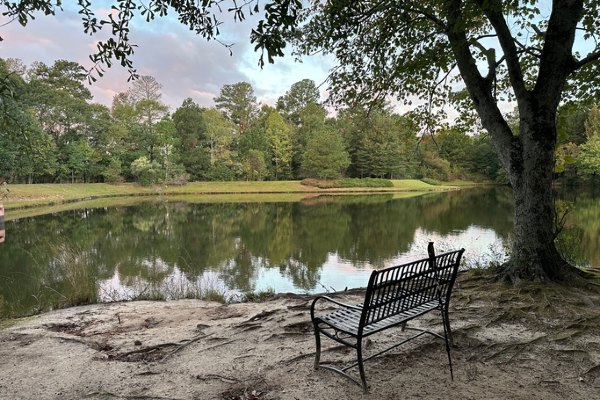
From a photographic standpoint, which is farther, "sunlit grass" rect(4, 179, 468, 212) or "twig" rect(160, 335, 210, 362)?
"sunlit grass" rect(4, 179, 468, 212)

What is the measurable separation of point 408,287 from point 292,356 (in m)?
1.16

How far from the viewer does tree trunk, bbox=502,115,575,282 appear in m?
5.04

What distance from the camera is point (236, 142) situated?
4766 centimetres

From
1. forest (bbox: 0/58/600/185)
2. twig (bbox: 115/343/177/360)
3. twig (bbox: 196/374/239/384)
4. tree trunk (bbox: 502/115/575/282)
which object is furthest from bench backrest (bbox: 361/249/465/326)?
forest (bbox: 0/58/600/185)

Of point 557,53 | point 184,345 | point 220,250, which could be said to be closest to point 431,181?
point 220,250

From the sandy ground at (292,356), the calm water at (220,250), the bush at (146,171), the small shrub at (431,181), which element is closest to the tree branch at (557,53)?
the sandy ground at (292,356)

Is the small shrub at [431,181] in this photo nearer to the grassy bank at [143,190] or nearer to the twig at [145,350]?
the grassy bank at [143,190]

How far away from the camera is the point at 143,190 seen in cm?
3894

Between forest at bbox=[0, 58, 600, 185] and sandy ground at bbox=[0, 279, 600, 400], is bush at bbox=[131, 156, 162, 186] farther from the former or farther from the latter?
sandy ground at bbox=[0, 279, 600, 400]

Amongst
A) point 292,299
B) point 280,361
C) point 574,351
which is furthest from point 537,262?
point 280,361

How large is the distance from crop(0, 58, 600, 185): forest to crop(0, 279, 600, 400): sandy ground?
85.0 ft

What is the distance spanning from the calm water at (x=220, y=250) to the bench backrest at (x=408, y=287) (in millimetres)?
4499

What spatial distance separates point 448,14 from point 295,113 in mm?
57209

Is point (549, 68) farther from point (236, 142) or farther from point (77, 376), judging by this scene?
point (236, 142)
